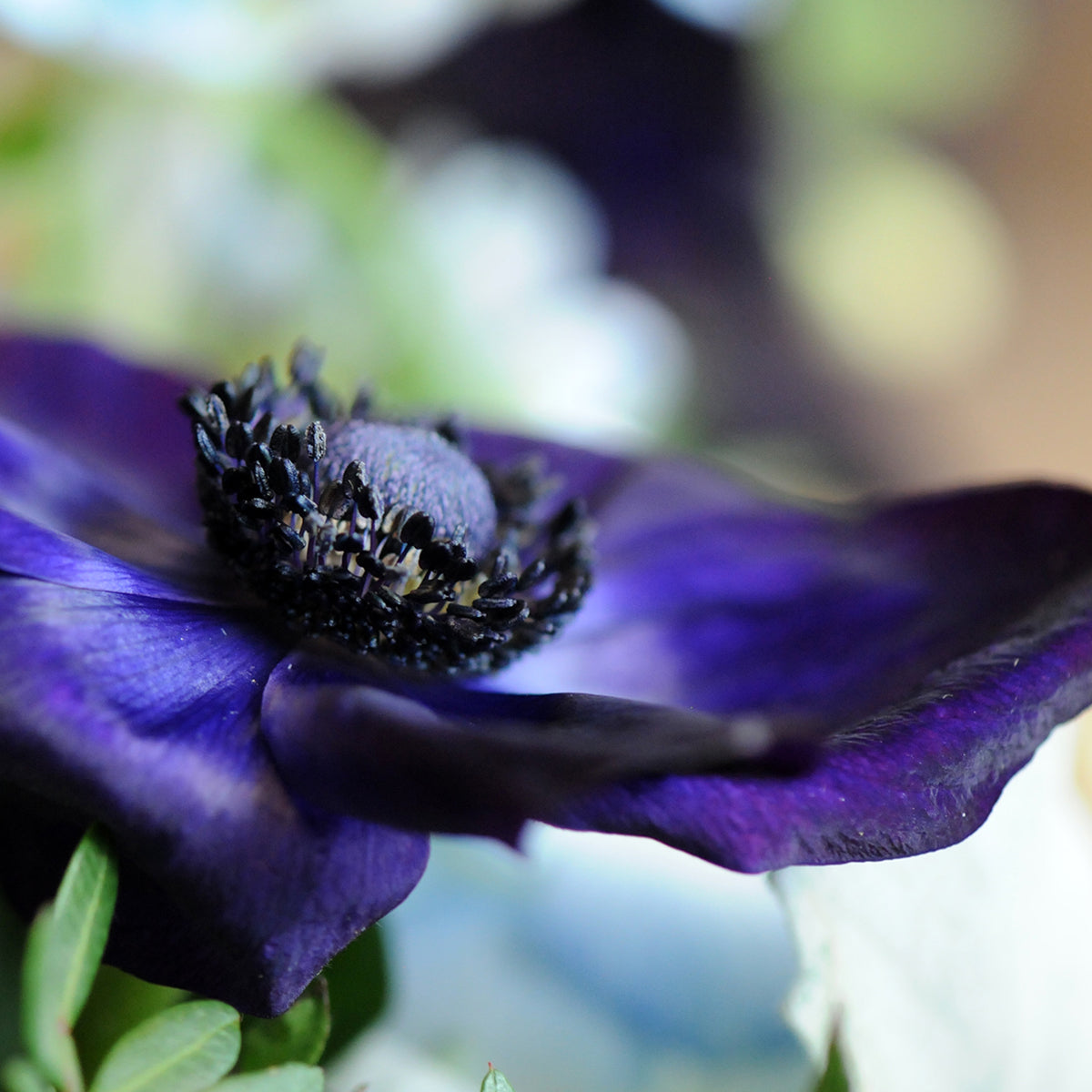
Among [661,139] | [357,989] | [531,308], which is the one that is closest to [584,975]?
[357,989]

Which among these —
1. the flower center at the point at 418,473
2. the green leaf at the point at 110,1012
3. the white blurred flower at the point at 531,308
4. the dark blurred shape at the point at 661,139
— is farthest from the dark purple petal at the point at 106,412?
the dark blurred shape at the point at 661,139

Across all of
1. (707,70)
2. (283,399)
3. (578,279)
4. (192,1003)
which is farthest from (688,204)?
(192,1003)

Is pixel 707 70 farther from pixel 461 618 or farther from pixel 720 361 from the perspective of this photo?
pixel 461 618

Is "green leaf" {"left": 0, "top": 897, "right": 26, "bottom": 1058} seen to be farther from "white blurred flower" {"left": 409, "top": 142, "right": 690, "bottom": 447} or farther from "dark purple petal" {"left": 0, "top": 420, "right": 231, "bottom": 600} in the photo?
"white blurred flower" {"left": 409, "top": 142, "right": 690, "bottom": 447}

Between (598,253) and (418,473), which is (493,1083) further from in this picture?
(598,253)

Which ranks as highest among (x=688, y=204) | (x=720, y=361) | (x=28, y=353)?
(x=28, y=353)

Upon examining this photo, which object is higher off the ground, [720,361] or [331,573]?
[331,573]

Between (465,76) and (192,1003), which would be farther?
(465,76)
